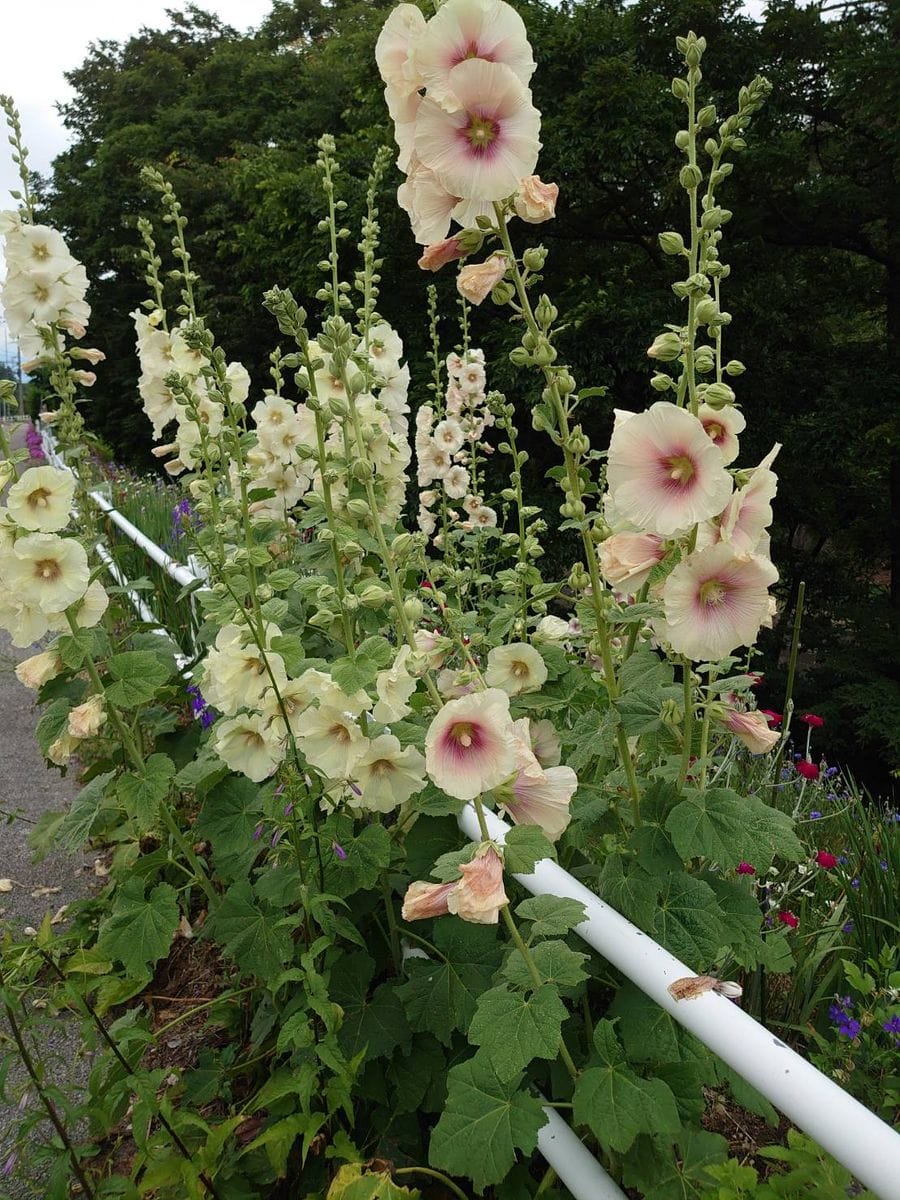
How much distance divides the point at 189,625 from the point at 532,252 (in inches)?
102

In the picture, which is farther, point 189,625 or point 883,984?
point 189,625

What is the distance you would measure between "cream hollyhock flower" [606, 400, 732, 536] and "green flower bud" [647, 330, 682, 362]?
149 mm

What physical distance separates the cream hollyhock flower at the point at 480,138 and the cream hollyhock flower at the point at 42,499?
1069 mm

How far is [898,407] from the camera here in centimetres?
762

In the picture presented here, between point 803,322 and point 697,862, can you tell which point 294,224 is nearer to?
point 803,322

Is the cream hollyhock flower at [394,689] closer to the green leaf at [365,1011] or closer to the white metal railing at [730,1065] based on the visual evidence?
the white metal railing at [730,1065]

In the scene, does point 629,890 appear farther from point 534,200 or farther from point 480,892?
point 534,200

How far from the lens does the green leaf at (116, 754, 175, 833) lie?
1910 mm

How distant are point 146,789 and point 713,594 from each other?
134 cm

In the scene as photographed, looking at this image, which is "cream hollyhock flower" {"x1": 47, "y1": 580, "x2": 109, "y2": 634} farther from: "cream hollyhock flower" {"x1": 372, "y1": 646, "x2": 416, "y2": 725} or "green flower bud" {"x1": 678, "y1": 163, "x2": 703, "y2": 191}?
"green flower bud" {"x1": 678, "y1": 163, "x2": 703, "y2": 191}

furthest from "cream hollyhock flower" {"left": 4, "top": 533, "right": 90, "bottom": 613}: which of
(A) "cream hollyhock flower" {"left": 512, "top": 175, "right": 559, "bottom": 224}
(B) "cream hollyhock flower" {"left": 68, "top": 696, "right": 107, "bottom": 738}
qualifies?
(A) "cream hollyhock flower" {"left": 512, "top": 175, "right": 559, "bottom": 224}

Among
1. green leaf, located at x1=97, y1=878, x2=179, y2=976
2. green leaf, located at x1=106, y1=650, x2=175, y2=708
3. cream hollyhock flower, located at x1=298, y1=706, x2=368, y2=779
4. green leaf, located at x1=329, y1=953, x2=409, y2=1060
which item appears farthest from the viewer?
green leaf, located at x1=106, y1=650, x2=175, y2=708

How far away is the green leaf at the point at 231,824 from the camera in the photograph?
184cm

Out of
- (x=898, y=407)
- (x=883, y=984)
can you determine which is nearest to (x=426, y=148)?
(x=883, y=984)
